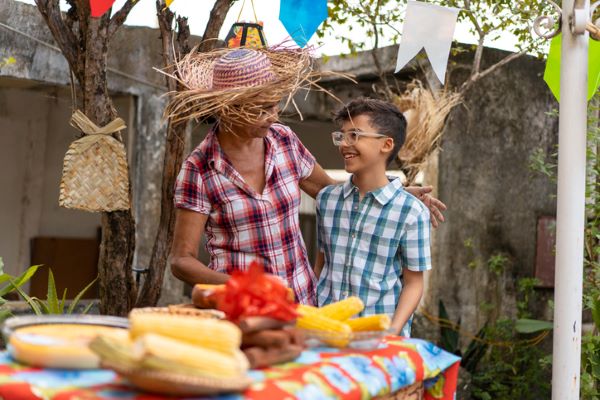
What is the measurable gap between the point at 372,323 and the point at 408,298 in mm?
776

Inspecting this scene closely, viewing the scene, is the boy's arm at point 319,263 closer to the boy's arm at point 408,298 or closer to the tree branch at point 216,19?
the boy's arm at point 408,298

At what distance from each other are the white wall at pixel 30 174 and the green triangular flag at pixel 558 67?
6277 mm

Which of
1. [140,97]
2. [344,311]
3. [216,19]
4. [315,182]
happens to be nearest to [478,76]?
[216,19]

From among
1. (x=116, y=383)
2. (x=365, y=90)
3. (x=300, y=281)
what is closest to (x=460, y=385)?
(x=365, y=90)

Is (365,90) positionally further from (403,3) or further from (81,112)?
(81,112)

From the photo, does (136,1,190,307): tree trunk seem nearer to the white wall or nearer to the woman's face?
the woman's face

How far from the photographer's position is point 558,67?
3.62 m

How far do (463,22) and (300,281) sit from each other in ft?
13.0

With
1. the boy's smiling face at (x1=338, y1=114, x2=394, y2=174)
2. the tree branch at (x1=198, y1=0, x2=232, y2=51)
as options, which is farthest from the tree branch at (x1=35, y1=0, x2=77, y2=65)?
the boy's smiling face at (x1=338, y1=114, x2=394, y2=174)

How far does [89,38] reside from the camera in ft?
14.1

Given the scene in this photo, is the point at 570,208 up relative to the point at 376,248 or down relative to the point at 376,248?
up

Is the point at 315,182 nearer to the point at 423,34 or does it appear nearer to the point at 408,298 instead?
the point at 408,298

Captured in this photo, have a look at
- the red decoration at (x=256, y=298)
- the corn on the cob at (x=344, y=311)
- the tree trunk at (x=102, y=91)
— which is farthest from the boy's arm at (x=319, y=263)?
the tree trunk at (x=102, y=91)

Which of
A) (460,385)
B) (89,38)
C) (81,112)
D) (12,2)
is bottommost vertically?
(460,385)
